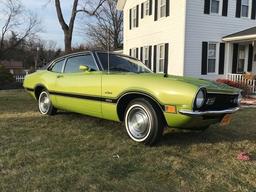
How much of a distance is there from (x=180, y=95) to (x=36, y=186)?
226 centimetres

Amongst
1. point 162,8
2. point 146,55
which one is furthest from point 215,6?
point 146,55

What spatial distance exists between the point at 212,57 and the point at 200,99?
12898mm

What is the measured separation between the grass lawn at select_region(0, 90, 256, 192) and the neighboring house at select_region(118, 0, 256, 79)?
390 inches

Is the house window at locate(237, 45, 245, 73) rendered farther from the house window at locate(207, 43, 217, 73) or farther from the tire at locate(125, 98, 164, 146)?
the tire at locate(125, 98, 164, 146)

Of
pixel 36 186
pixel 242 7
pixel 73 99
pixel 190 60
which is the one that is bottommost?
pixel 36 186

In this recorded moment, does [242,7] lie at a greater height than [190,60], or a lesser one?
greater

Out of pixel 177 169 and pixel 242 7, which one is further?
pixel 242 7

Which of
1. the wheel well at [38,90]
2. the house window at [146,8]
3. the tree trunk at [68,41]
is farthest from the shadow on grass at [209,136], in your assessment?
the tree trunk at [68,41]

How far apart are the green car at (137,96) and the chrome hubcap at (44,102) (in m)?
0.51

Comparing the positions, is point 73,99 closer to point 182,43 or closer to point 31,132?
point 31,132

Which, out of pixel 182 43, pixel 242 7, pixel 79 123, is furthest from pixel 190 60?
pixel 79 123

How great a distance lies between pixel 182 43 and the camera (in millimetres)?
15883

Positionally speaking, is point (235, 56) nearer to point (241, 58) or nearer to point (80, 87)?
point (241, 58)

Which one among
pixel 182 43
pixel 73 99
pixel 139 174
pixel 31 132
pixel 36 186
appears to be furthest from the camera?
pixel 182 43
